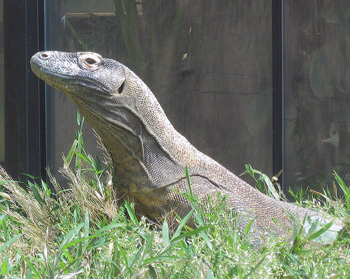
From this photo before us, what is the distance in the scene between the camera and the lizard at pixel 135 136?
397 cm

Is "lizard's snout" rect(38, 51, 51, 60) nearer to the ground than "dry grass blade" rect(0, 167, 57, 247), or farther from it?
farther from it

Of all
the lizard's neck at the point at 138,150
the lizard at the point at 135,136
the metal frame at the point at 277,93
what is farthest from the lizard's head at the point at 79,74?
the metal frame at the point at 277,93

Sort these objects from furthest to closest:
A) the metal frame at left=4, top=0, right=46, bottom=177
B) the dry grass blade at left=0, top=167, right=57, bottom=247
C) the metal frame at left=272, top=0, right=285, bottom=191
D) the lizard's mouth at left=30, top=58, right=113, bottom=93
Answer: the metal frame at left=4, top=0, right=46, bottom=177 → the metal frame at left=272, top=0, right=285, bottom=191 → the lizard's mouth at left=30, top=58, right=113, bottom=93 → the dry grass blade at left=0, top=167, right=57, bottom=247

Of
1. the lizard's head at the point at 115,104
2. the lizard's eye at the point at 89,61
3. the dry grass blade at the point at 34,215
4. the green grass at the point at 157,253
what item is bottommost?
the dry grass blade at the point at 34,215

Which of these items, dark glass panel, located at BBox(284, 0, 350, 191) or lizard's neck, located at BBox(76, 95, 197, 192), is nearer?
lizard's neck, located at BBox(76, 95, 197, 192)

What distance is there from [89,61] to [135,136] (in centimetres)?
51

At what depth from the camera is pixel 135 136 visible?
13.3 feet

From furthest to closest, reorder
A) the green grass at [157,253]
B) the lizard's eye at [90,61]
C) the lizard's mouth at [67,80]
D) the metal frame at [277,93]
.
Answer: the metal frame at [277,93] → the lizard's eye at [90,61] → the lizard's mouth at [67,80] → the green grass at [157,253]

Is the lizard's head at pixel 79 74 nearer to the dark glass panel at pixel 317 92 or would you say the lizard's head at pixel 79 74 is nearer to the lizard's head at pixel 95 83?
the lizard's head at pixel 95 83

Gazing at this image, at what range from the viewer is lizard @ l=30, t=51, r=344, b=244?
397cm

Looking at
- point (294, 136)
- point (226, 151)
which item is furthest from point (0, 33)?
point (294, 136)

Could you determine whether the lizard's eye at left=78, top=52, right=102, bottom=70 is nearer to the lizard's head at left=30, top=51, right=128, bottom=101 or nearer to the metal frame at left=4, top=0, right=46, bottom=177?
the lizard's head at left=30, top=51, right=128, bottom=101

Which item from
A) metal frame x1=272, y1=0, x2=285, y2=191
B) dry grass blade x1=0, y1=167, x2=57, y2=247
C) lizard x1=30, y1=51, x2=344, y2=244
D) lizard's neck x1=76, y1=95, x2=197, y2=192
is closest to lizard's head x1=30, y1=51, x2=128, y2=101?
lizard x1=30, y1=51, x2=344, y2=244

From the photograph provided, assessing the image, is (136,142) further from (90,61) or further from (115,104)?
(90,61)
